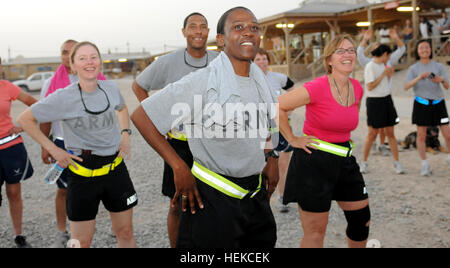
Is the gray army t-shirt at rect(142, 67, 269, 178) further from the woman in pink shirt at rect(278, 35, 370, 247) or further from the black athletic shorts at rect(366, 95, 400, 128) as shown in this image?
the black athletic shorts at rect(366, 95, 400, 128)

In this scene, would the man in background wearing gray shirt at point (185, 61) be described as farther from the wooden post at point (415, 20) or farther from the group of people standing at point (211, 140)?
Result: the wooden post at point (415, 20)

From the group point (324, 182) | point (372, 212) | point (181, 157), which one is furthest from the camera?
point (372, 212)

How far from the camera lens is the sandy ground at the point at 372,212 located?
4.06 metres

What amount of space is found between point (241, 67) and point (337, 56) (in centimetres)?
135

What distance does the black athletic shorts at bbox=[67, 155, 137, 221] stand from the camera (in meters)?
2.88

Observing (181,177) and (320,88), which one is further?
(320,88)

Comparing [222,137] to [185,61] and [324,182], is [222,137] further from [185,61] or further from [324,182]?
[185,61]

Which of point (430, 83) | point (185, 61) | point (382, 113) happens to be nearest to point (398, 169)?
point (382, 113)

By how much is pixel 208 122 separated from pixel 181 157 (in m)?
1.34

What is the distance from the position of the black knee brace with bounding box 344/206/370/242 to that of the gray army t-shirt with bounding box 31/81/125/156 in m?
1.96

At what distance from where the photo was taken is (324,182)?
114 inches

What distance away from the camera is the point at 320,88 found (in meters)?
2.96

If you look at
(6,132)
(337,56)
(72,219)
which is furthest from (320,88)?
(6,132)

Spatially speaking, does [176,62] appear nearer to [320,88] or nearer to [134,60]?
[320,88]
